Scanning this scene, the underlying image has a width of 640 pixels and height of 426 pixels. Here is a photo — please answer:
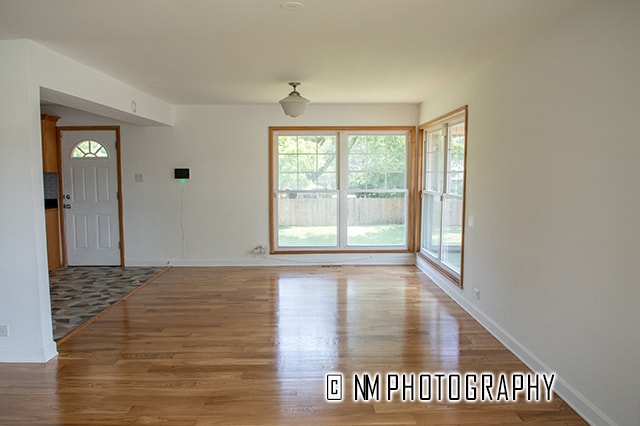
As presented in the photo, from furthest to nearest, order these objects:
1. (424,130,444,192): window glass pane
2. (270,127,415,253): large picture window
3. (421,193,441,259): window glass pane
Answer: (270,127,415,253): large picture window → (421,193,441,259): window glass pane → (424,130,444,192): window glass pane

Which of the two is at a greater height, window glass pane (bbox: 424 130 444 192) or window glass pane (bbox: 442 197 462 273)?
window glass pane (bbox: 424 130 444 192)

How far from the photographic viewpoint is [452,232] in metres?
5.05

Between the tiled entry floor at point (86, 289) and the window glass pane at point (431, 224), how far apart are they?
154 inches

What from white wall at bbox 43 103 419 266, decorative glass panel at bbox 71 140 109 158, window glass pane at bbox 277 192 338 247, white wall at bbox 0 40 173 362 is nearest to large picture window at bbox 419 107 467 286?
white wall at bbox 43 103 419 266

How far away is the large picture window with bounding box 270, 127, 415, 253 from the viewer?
6469 mm

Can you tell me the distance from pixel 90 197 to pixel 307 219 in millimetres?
3276

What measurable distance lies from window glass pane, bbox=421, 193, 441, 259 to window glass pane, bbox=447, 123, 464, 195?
1.73ft

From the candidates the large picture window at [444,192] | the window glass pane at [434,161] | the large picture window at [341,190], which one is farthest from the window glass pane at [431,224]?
the large picture window at [341,190]

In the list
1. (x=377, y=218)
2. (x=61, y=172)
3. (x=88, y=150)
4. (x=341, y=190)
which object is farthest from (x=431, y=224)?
(x=61, y=172)

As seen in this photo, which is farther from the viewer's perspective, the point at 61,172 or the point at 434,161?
the point at 61,172

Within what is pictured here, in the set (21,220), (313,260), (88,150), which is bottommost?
(313,260)

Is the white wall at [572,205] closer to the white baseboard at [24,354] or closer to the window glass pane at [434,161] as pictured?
the window glass pane at [434,161]

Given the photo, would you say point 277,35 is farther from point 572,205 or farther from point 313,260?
point 313,260

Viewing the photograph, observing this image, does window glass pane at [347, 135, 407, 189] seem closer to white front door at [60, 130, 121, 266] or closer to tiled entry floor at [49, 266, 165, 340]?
tiled entry floor at [49, 266, 165, 340]
